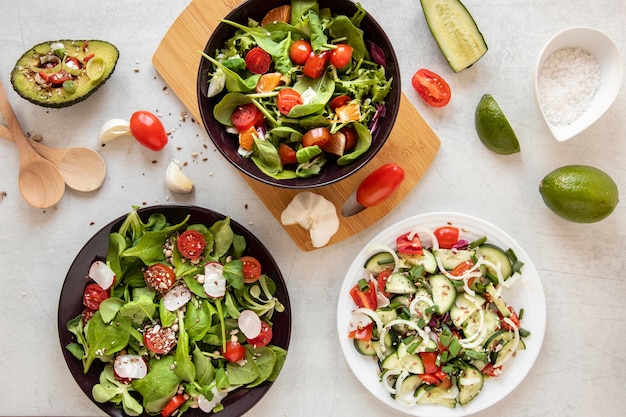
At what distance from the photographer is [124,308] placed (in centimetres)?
219

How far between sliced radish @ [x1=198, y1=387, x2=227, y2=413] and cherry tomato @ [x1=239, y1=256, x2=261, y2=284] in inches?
17.4

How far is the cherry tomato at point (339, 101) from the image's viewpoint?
6.80 feet

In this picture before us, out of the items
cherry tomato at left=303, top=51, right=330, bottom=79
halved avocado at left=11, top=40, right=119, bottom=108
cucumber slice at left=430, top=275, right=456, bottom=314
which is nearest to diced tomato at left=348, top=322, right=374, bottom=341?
cucumber slice at left=430, top=275, right=456, bottom=314

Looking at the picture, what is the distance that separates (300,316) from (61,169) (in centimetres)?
115

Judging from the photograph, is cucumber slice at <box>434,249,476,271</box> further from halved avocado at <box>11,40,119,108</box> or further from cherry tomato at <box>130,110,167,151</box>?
halved avocado at <box>11,40,119,108</box>

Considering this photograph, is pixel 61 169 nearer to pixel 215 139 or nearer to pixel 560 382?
pixel 215 139

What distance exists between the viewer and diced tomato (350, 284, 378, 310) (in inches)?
94.3

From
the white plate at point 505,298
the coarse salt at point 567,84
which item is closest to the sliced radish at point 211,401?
the white plate at point 505,298

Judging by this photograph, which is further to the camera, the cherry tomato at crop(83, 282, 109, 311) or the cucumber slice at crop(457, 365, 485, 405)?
the cucumber slice at crop(457, 365, 485, 405)

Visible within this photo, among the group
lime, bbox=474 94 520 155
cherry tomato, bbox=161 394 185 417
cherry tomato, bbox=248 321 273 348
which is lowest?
cherry tomato, bbox=161 394 185 417

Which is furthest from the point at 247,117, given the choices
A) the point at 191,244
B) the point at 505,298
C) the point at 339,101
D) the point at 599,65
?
the point at 599,65

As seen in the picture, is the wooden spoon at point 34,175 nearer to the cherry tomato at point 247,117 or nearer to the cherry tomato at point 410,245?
the cherry tomato at point 247,117

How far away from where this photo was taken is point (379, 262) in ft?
7.84

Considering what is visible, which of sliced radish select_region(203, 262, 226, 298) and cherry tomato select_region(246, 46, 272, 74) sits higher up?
cherry tomato select_region(246, 46, 272, 74)
